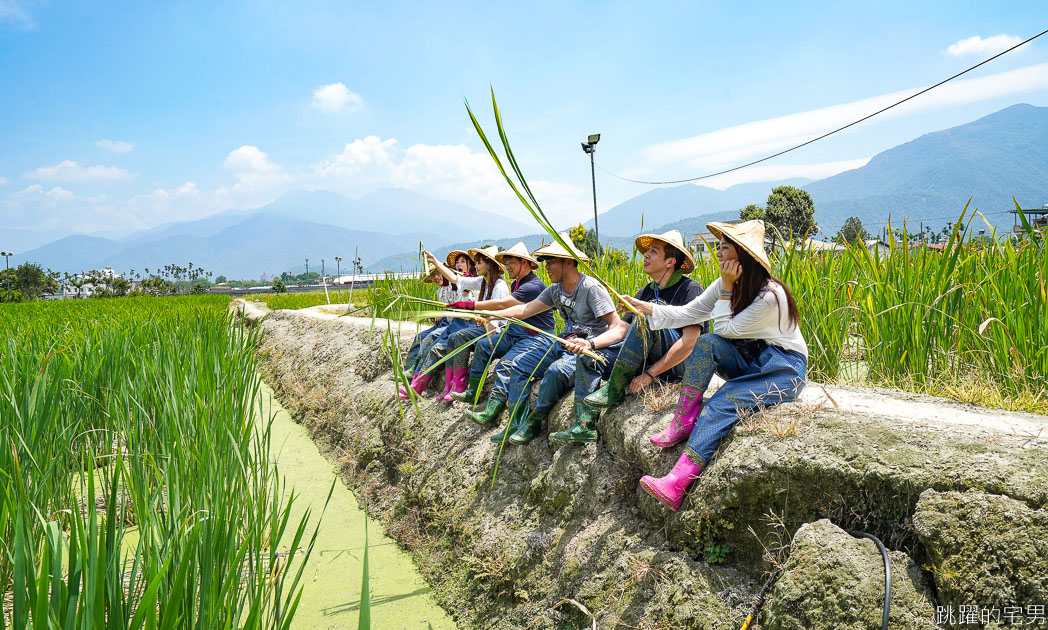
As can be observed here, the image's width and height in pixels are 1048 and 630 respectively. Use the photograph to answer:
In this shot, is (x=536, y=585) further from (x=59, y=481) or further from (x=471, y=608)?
(x=59, y=481)

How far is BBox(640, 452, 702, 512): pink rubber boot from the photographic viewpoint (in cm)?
223

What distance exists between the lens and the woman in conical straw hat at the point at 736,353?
A: 230cm

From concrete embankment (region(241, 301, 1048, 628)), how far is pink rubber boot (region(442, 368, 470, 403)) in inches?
21.7

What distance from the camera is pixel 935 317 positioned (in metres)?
3.10

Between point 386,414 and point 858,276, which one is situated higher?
point 858,276

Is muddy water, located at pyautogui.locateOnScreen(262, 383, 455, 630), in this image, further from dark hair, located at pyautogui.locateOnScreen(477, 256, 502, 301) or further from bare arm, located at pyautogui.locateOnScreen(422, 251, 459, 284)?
bare arm, located at pyautogui.locateOnScreen(422, 251, 459, 284)

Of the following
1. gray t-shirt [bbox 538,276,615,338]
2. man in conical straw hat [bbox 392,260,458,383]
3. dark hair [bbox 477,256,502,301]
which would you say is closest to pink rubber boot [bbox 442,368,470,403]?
man in conical straw hat [bbox 392,260,458,383]

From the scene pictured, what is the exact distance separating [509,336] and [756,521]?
226 centimetres

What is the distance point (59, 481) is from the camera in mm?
2488

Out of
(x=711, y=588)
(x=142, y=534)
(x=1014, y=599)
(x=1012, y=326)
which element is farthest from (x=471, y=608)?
(x=1012, y=326)

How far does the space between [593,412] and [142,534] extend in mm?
1960

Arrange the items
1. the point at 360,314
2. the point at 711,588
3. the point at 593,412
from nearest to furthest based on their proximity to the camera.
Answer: the point at 711,588 → the point at 593,412 → the point at 360,314

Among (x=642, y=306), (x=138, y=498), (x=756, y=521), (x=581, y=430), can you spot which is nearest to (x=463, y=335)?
(x=581, y=430)

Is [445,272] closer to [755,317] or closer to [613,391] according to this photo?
[613,391]
